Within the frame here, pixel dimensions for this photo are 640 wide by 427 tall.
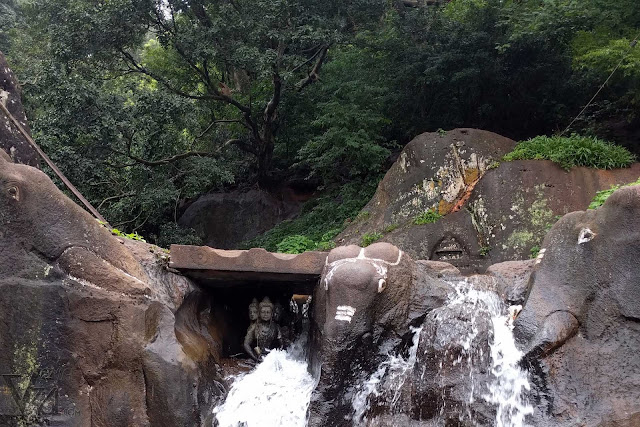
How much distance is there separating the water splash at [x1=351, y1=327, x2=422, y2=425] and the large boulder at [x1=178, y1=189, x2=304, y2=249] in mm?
9638

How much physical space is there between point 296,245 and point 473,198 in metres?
4.06

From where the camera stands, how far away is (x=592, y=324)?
650 centimetres

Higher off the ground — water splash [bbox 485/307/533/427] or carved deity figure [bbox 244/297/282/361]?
carved deity figure [bbox 244/297/282/361]

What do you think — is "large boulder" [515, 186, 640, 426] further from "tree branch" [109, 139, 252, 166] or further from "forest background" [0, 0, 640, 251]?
"tree branch" [109, 139, 252, 166]

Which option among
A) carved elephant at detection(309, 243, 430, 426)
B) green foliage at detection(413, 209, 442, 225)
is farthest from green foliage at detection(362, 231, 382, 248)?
carved elephant at detection(309, 243, 430, 426)

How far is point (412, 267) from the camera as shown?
300 inches

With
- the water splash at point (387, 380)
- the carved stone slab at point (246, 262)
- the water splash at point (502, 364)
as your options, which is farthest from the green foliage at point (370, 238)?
the water splash at point (387, 380)

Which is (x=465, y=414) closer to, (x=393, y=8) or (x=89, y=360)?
(x=89, y=360)

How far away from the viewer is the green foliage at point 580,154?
1116 cm

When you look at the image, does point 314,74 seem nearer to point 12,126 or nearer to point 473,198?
point 473,198

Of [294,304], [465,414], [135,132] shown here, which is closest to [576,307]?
[465,414]

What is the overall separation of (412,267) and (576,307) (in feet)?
6.44

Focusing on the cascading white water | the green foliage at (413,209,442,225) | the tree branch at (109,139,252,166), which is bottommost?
the cascading white water

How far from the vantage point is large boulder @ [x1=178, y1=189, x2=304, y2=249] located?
1670 cm
